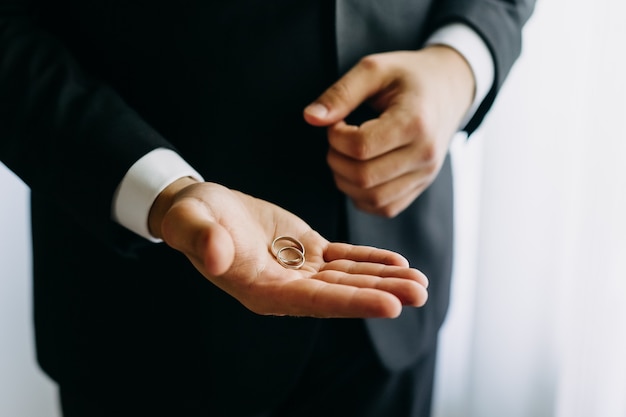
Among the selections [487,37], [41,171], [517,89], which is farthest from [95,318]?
[517,89]

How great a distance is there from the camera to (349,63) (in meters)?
0.93

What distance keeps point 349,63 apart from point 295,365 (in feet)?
1.44

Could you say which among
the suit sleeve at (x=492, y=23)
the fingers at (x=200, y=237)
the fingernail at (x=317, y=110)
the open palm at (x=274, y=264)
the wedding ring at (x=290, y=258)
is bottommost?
the wedding ring at (x=290, y=258)

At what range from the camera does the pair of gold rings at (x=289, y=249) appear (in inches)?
31.0

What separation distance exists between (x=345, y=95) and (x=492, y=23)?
297 mm

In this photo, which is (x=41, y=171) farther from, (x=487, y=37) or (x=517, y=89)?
(x=517, y=89)

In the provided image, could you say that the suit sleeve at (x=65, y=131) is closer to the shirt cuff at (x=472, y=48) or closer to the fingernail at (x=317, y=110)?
the fingernail at (x=317, y=110)

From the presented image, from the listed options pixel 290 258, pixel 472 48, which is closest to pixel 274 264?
pixel 290 258

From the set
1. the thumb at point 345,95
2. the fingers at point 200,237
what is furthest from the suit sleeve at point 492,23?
the fingers at point 200,237

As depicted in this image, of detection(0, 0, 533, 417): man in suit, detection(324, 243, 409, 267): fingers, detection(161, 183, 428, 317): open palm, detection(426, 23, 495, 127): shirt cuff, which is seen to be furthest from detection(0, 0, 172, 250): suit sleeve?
detection(426, 23, 495, 127): shirt cuff

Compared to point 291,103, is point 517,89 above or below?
below

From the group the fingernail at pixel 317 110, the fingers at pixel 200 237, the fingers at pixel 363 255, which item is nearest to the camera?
the fingers at pixel 200 237

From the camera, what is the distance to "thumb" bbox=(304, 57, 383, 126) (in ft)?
2.83

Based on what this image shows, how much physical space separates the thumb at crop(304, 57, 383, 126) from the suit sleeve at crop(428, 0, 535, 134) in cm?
20
